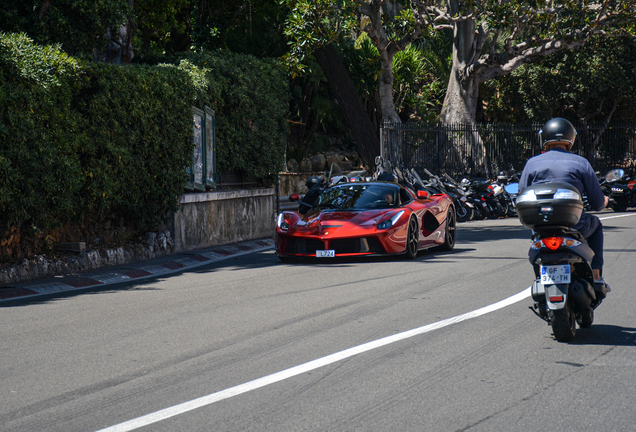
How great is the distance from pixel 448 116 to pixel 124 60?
578 inches

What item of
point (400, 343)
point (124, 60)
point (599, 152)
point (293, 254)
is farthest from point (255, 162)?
point (599, 152)

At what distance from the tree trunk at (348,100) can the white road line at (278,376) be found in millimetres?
17327

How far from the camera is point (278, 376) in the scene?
5469 mm

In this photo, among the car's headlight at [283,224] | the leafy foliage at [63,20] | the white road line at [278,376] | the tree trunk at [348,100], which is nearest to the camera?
the white road line at [278,376]

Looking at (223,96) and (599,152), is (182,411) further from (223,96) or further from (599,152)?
(599,152)

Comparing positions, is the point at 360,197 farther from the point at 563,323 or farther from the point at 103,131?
the point at 563,323

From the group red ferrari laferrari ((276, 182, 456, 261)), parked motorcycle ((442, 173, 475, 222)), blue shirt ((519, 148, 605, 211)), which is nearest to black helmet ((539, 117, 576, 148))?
blue shirt ((519, 148, 605, 211))

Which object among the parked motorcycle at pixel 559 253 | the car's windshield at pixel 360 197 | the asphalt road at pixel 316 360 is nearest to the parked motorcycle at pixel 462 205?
the car's windshield at pixel 360 197

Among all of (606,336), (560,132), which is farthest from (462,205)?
(606,336)

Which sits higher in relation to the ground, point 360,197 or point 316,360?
point 360,197

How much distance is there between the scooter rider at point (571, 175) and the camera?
21.9ft

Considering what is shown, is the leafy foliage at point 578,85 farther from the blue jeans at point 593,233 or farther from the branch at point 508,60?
the blue jeans at point 593,233

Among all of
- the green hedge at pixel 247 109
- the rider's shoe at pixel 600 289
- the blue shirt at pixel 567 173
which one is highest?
the green hedge at pixel 247 109

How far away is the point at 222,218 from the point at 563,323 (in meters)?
11.3
